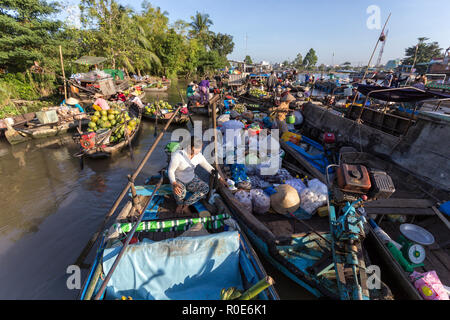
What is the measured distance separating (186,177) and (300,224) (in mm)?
2595

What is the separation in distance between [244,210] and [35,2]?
19443 mm

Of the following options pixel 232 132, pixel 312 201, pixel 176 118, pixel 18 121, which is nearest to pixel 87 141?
pixel 176 118

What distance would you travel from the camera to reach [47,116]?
9539 mm

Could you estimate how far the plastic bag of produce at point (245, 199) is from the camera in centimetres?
420

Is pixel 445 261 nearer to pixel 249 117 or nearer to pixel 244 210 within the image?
pixel 244 210

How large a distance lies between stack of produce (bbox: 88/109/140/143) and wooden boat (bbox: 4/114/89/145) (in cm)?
101

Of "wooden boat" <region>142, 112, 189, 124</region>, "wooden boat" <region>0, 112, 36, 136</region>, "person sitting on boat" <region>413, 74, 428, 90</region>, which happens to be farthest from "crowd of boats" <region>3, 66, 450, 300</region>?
"wooden boat" <region>0, 112, 36, 136</region>

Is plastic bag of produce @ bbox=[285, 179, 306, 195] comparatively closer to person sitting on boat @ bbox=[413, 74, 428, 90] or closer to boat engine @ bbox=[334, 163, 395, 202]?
boat engine @ bbox=[334, 163, 395, 202]

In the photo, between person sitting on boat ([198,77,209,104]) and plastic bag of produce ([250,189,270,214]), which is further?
person sitting on boat ([198,77,209,104])

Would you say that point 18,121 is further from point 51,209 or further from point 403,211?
point 403,211

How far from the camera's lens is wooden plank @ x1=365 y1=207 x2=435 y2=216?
4.05m

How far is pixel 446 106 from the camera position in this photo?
12023 millimetres

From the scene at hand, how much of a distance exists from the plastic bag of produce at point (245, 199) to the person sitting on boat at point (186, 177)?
0.70 metres

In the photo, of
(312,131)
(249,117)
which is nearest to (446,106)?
(312,131)
